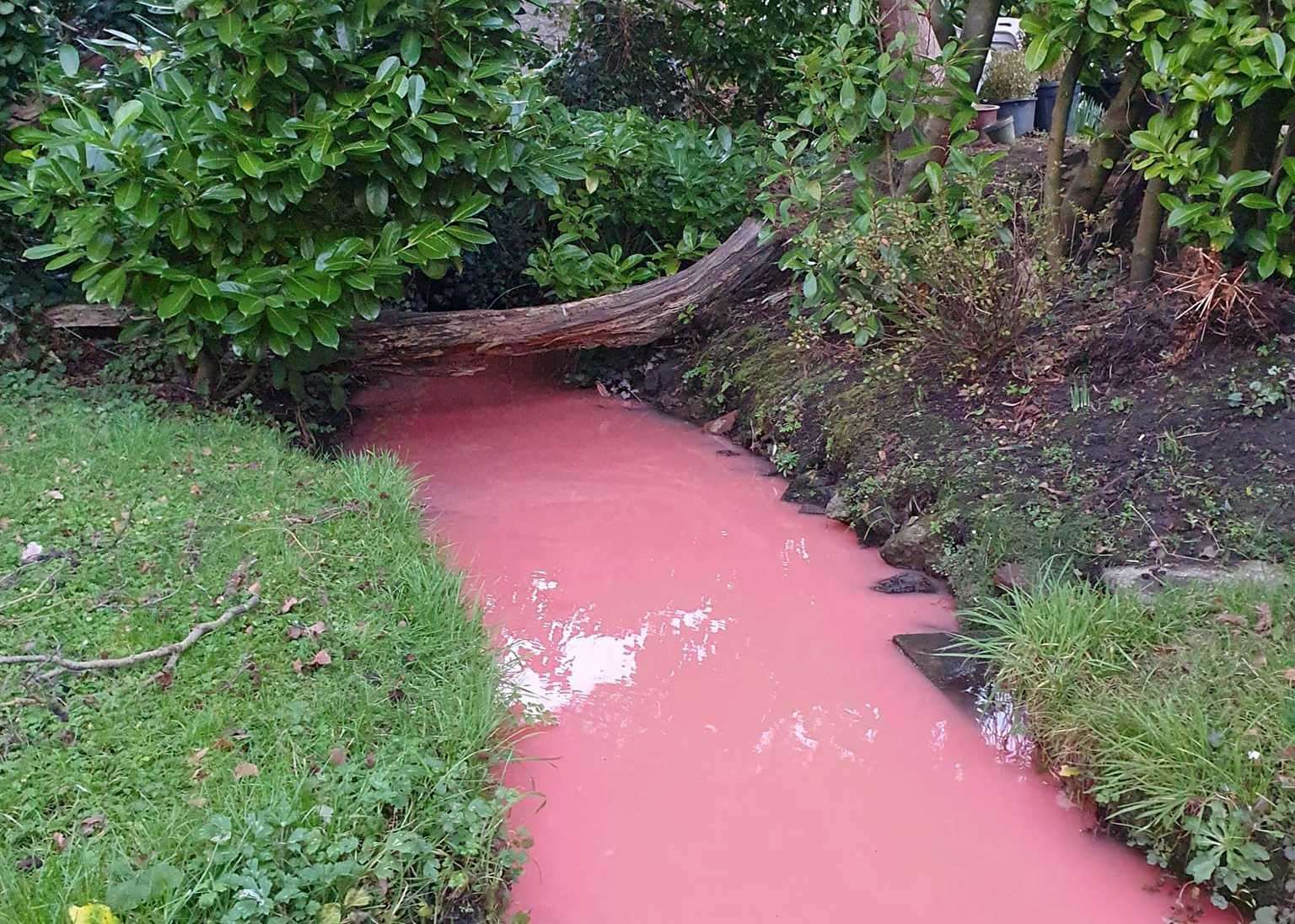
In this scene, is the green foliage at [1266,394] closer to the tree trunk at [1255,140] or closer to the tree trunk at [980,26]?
the tree trunk at [1255,140]

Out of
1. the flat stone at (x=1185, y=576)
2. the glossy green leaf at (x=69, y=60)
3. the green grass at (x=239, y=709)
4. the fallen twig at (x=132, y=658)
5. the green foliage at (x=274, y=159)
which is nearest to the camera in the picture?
the green grass at (x=239, y=709)

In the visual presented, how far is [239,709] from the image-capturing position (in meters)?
2.74

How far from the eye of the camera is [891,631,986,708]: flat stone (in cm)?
337

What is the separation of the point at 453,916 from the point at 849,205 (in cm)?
441

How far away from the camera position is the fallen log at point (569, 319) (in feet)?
18.3

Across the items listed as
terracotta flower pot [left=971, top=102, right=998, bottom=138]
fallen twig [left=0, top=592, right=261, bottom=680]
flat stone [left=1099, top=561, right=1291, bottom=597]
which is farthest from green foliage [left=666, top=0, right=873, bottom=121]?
fallen twig [left=0, top=592, right=261, bottom=680]

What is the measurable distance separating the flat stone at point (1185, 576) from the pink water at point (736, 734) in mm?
677

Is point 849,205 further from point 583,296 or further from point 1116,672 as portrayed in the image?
point 1116,672

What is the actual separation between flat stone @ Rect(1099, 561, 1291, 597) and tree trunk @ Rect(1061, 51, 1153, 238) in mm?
1810

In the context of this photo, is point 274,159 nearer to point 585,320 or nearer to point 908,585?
point 585,320

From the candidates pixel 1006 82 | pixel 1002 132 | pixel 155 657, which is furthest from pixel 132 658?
pixel 1006 82

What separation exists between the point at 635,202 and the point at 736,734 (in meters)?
4.20

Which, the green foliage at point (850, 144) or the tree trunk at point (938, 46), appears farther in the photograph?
the tree trunk at point (938, 46)

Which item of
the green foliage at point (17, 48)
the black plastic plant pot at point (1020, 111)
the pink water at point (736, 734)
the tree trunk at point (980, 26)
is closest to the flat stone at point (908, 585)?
the pink water at point (736, 734)
